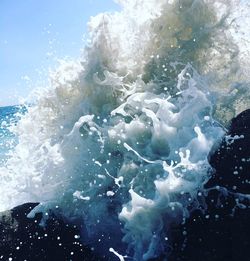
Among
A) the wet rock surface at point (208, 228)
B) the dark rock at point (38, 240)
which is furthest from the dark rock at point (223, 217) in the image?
the dark rock at point (38, 240)

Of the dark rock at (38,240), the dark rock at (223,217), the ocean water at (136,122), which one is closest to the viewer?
the dark rock at (223,217)

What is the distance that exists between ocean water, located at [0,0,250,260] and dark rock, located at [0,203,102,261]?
5.8 inches

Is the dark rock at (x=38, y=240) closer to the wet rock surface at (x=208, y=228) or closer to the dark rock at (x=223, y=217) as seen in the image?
the wet rock surface at (x=208, y=228)

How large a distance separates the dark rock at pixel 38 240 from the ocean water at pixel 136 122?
147 millimetres

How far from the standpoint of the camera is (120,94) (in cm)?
513

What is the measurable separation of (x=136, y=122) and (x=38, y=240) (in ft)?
5.52

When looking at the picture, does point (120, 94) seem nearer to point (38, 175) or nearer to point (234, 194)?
point (38, 175)

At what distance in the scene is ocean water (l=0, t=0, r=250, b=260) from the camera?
395cm

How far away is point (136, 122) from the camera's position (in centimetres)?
459

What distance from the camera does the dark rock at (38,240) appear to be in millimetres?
4324

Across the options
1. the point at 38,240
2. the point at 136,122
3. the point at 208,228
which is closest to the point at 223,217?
the point at 208,228

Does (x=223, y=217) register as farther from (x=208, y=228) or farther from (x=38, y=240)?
(x=38, y=240)

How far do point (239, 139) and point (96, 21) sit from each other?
8.02 ft

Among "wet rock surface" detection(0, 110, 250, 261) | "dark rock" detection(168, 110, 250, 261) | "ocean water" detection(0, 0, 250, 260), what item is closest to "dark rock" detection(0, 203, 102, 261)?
"wet rock surface" detection(0, 110, 250, 261)
